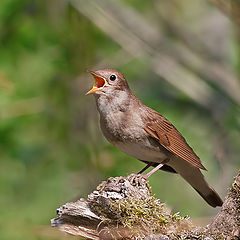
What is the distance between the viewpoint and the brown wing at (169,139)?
531 centimetres

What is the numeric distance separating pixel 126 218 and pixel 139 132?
1721mm

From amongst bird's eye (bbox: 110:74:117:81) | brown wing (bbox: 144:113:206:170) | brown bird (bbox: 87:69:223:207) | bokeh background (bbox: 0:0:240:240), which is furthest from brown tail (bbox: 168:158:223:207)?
bird's eye (bbox: 110:74:117:81)

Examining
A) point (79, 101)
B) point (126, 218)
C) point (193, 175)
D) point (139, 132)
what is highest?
point (79, 101)

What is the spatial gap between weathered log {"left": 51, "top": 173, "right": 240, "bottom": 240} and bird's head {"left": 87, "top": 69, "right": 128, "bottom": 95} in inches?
66.8

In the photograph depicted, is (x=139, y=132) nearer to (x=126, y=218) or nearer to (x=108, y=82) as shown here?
(x=108, y=82)

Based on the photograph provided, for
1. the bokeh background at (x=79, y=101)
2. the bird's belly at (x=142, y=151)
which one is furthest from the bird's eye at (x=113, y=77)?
the bokeh background at (x=79, y=101)

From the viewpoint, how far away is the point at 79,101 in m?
7.43

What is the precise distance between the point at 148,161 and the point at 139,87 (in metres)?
3.85

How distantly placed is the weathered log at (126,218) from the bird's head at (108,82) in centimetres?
170

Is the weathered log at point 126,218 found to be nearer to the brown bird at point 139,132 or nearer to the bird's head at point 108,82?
the brown bird at point 139,132

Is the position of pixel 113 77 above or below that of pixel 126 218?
above

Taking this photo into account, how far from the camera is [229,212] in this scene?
341 cm

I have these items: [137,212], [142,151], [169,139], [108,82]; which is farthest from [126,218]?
[108,82]

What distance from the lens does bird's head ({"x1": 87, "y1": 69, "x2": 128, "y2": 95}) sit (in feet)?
17.5
